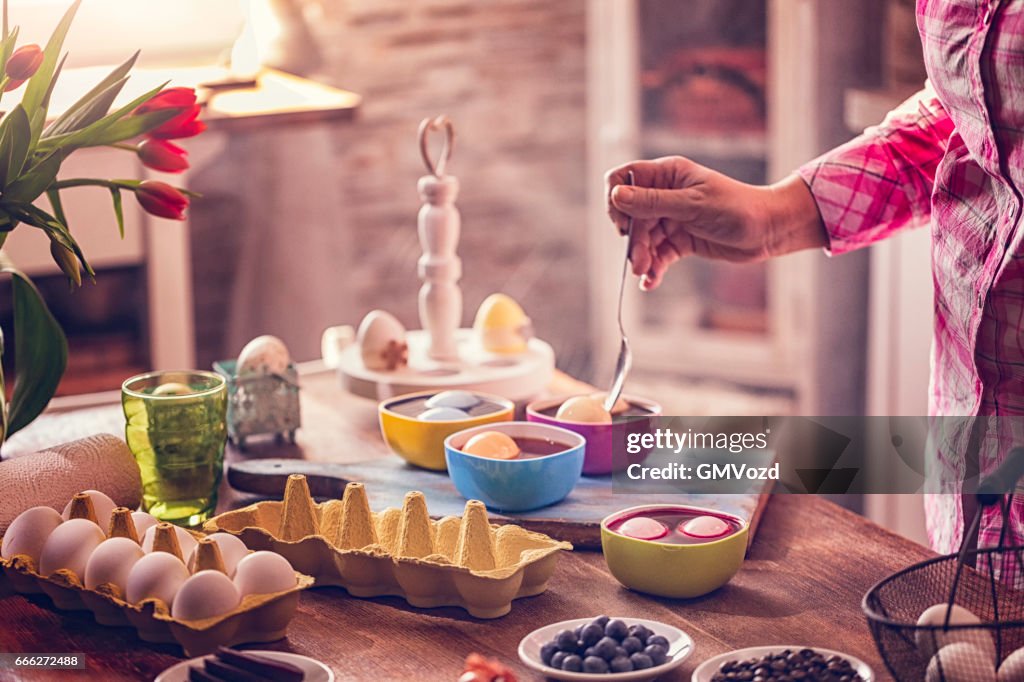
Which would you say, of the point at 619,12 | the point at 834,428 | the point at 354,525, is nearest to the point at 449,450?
the point at 354,525

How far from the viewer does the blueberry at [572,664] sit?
0.86 m

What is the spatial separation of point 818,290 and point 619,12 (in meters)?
0.84

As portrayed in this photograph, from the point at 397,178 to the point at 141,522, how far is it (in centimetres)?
244

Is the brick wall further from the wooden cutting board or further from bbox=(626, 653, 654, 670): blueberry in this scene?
bbox=(626, 653, 654, 670): blueberry

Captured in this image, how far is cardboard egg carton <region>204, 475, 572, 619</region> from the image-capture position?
983 mm

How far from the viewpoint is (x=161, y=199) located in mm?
1147

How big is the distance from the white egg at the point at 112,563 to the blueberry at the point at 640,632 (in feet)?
1.24

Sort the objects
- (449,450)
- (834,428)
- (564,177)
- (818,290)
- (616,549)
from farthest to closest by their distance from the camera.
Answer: (564,177) < (818,290) < (834,428) < (449,450) < (616,549)

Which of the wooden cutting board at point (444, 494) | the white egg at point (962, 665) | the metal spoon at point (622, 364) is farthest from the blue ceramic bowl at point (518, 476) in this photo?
the white egg at point (962, 665)

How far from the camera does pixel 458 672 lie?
0.89 m

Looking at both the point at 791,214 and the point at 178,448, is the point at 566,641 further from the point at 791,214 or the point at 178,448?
the point at 791,214

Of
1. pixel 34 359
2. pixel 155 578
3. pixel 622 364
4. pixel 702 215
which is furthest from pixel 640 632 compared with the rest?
pixel 34 359

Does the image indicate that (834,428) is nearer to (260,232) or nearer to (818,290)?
(818,290)

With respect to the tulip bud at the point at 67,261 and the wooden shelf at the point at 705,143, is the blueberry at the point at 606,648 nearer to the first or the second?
the tulip bud at the point at 67,261
